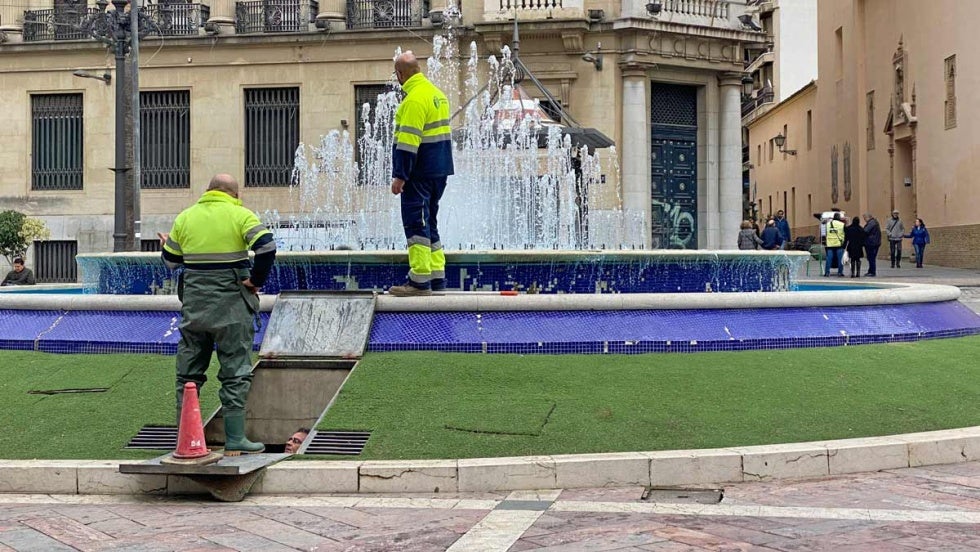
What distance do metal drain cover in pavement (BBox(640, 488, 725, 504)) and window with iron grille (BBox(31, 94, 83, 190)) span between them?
27.5 m

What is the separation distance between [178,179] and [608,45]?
11518 millimetres

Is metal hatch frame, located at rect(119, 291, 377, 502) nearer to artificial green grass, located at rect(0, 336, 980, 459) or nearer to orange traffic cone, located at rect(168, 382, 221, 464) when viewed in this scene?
orange traffic cone, located at rect(168, 382, 221, 464)

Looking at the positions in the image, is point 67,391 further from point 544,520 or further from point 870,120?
point 870,120

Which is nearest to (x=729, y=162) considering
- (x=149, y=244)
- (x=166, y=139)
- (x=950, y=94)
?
(x=950, y=94)

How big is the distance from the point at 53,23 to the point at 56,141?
3168 millimetres

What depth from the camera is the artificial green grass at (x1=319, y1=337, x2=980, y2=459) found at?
26.3ft

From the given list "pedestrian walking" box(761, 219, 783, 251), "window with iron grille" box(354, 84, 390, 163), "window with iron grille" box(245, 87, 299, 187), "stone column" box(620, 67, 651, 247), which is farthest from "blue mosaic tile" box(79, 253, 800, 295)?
"window with iron grille" box(245, 87, 299, 187)

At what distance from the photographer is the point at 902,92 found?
38.5m

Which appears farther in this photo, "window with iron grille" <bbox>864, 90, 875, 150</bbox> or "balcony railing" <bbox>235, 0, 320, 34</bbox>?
"window with iron grille" <bbox>864, 90, 875, 150</bbox>

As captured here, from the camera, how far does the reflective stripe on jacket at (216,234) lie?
25.2 ft

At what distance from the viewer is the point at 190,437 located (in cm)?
728

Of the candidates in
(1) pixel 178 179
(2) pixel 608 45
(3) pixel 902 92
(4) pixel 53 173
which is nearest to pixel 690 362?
(2) pixel 608 45

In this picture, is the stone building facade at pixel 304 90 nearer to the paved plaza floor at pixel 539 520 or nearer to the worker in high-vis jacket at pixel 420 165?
the worker in high-vis jacket at pixel 420 165

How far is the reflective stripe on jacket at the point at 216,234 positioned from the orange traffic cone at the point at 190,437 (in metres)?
0.87
